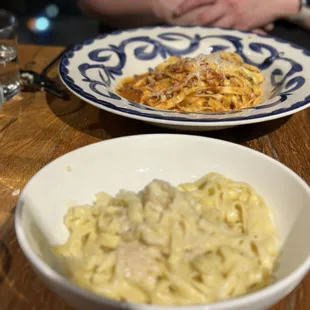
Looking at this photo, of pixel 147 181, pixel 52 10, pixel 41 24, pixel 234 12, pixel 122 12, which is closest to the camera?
pixel 147 181

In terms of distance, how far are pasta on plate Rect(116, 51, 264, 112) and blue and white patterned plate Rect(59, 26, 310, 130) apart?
7 cm

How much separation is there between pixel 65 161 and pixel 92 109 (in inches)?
20.0

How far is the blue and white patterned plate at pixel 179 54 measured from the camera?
111 centimetres

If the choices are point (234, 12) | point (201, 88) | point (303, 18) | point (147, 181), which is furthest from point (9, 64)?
point (303, 18)

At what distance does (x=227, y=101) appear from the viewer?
134 centimetres

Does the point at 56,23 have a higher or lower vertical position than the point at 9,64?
lower

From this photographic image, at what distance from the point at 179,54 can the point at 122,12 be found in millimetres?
676

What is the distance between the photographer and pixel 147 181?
916 millimetres

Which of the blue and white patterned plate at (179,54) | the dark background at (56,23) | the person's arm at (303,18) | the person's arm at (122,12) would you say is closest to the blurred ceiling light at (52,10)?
the dark background at (56,23)

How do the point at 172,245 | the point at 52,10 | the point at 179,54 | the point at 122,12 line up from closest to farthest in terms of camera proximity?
the point at 172,245
the point at 179,54
the point at 122,12
the point at 52,10

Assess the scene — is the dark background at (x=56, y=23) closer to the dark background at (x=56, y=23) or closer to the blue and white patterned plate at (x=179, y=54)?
the dark background at (x=56, y=23)

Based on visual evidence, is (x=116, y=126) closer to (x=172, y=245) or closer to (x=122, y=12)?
(x=172, y=245)

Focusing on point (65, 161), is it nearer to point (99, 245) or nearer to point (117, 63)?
point (99, 245)

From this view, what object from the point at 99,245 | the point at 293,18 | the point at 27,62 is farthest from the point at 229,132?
the point at 293,18
